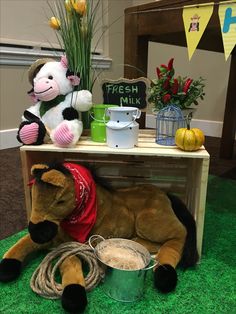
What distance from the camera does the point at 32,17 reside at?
6.64 ft

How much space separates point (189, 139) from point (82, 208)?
323 mm

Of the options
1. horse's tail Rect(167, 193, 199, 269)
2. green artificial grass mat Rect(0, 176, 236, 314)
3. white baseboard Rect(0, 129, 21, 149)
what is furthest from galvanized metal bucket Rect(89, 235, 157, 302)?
white baseboard Rect(0, 129, 21, 149)

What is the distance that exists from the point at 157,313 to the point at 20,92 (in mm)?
1765

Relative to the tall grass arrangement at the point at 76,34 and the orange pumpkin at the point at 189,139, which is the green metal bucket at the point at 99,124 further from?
the orange pumpkin at the point at 189,139

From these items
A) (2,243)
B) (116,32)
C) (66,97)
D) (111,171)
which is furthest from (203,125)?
(2,243)

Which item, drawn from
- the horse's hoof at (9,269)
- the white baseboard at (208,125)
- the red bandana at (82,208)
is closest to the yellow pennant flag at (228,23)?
the red bandana at (82,208)

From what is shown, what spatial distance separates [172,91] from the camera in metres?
0.84

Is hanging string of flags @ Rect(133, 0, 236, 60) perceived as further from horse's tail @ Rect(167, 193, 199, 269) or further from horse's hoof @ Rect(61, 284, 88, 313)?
horse's hoof @ Rect(61, 284, 88, 313)

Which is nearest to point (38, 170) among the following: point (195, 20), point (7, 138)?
point (195, 20)

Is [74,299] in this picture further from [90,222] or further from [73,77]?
[73,77]

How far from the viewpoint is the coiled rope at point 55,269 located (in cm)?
66

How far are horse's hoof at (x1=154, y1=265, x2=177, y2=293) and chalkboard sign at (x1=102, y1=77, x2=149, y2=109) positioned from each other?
0.47 meters

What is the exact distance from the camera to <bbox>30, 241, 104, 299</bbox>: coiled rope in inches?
26.2

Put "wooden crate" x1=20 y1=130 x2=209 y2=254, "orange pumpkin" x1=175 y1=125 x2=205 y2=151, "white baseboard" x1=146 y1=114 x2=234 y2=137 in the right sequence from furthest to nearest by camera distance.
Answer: "white baseboard" x1=146 y1=114 x2=234 y2=137 < "wooden crate" x1=20 y1=130 x2=209 y2=254 < "orange pumpkin" x1=175 y1=125 x2=205 y2=151
